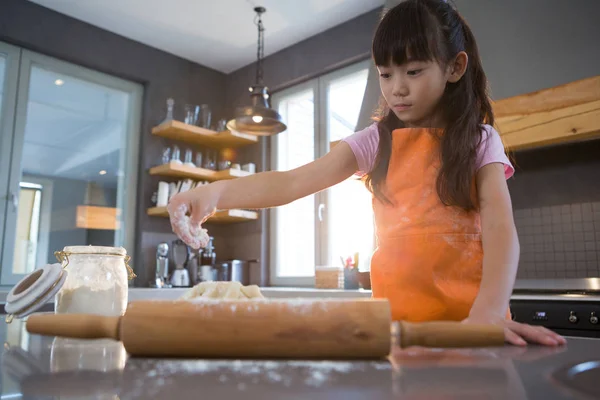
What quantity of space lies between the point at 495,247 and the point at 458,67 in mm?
358

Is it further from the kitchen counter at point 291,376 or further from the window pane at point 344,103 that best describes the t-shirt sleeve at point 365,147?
the window pane at point 344,103

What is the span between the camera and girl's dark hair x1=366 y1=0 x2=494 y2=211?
2.93 ft

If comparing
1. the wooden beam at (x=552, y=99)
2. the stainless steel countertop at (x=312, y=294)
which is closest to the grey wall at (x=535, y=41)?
the wooden beam at (x=552, y=99)

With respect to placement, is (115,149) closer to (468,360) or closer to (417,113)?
(417,113)

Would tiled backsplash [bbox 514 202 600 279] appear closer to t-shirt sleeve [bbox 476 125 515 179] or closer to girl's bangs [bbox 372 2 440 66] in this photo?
t-shirt sleeve [bbox 476 125 515 179]

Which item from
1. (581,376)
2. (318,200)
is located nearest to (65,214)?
(318,200)

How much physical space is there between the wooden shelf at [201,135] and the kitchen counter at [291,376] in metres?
3.17

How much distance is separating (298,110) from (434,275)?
3.10 m

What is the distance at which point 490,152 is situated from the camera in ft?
3.01

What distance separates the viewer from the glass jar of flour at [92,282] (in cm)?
78

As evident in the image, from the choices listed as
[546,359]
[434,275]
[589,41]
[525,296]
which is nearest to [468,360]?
[546,359]

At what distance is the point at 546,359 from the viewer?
42cm

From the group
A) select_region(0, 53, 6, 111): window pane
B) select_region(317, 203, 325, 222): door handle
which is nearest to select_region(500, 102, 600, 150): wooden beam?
select_region(317, 203, 325, 222): door handle

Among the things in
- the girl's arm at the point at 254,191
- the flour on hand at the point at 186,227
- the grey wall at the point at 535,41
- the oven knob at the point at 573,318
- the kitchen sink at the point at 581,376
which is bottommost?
the oven knob at the point at 573,318
